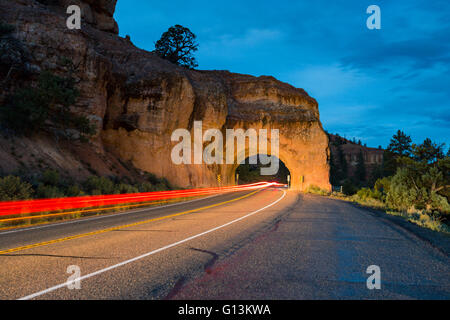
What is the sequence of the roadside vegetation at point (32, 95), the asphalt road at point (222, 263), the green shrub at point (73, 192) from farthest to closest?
the roadside vegetation at point (32, 95)
the green shrub at point (73, 192)
the asphalt road at point (222, 263)

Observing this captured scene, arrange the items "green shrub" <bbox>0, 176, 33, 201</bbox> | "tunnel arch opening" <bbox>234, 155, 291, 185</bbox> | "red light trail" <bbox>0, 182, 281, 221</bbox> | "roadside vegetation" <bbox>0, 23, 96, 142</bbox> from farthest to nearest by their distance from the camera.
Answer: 1. "tunnel arch opening" <bbox>234, 155, 291, 185</bbox>
2. "roadside vegetation" <bbox>0, 23, 96, 142</bbox>
3. "green shrub" <bbox>0, 176, 33, 201</bbox>
4. "red light trail" <bbox>0, 182, 281, 221</bbox>

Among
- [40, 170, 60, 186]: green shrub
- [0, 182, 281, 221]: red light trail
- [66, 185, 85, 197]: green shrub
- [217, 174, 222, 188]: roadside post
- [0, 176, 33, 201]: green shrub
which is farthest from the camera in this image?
[217, 174, 222, 188]: roadside post

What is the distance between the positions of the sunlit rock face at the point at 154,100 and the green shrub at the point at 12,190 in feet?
38.2

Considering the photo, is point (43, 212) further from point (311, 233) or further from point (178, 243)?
point (311, 233)

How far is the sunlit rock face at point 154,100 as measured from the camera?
76.6ft

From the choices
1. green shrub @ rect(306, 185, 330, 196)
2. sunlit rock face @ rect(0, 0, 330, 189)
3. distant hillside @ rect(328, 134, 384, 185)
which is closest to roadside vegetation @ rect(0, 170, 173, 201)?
sunlit rock face @ rect(0, 0, 330, 189)

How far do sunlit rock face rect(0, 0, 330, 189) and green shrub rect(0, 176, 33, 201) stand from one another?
11.7 metres

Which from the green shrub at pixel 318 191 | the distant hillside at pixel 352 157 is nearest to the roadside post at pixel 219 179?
the green shrub at pixel 318 191

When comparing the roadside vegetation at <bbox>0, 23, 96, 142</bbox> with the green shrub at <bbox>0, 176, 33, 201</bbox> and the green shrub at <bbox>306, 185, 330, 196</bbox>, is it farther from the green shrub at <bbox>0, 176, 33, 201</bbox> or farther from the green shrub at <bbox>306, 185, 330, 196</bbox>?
the green shrub at <bbox>306, 185, 330, 196</bbox>

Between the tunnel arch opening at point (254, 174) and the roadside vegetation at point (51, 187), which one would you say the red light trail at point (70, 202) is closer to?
the roadside vegetation at point (51, 187)

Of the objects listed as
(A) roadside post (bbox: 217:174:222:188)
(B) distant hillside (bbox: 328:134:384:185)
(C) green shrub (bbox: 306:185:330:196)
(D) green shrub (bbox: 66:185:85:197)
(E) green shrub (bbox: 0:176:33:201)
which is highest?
(B) distant hillside (bbox: 328:134:384:185)

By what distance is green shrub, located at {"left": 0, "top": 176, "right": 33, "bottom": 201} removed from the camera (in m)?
12.6

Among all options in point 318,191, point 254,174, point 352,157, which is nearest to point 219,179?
point 318,191

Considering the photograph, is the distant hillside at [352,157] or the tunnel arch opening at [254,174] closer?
the tunnel arch opening at [254,174]
